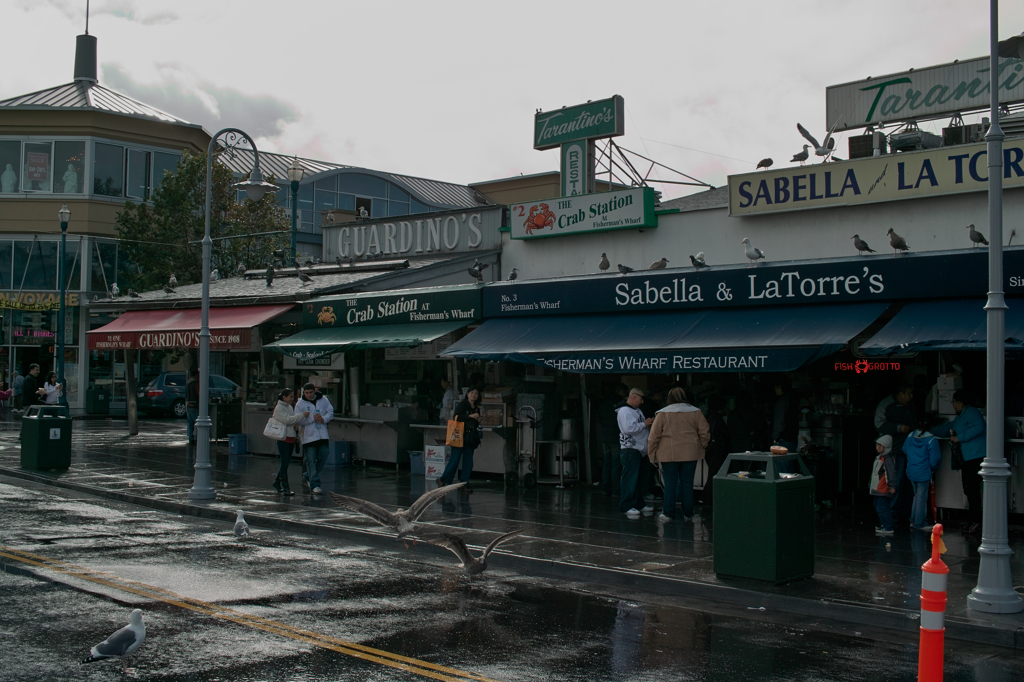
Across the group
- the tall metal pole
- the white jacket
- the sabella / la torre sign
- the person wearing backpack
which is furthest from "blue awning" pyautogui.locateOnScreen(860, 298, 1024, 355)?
the white jacket

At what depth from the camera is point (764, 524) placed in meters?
8.64

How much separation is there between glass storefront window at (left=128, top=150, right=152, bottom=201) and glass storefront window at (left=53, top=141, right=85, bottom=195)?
5.94 feet

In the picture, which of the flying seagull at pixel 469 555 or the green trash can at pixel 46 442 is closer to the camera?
the flying seagull at pixel 469 555

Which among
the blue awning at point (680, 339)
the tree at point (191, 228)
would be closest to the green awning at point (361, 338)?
the blue awning at point (680, 339)

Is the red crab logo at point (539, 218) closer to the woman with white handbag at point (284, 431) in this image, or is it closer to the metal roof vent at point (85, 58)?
the woman with white handbag at point (284, 431)

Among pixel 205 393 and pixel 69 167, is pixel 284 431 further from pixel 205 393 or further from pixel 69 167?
pixel 69 167

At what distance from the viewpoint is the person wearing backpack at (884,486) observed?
36.9ft

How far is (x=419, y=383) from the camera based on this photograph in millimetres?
19016

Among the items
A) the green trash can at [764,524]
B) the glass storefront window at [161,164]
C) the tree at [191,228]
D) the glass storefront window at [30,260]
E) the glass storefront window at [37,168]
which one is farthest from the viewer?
the glass storefront window at [161,164]

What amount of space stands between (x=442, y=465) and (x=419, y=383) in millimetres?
3227

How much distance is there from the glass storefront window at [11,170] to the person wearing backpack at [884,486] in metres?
36.1

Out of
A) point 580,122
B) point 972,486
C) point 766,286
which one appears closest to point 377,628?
point 972,486

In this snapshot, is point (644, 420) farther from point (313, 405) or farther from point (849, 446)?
point (313, 405)

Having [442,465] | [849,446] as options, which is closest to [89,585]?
[442,465]
